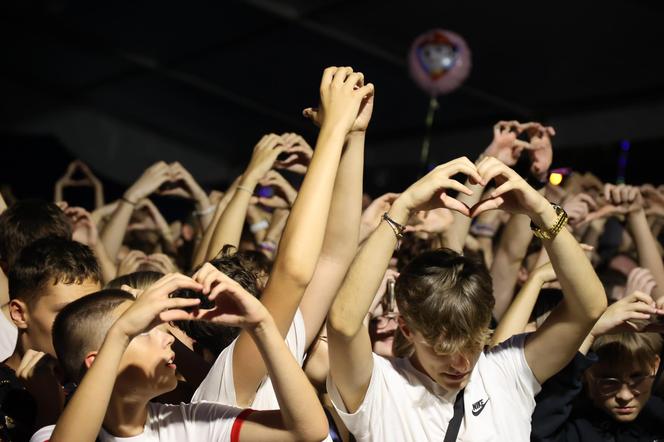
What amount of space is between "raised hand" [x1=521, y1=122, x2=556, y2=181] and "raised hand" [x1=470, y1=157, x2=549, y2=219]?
93 cm

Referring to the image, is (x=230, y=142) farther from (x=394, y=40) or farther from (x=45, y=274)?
(x=45, y=274)

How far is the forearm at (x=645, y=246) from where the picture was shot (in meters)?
3.19

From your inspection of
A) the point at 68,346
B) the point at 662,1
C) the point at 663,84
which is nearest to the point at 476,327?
the point at 68,346

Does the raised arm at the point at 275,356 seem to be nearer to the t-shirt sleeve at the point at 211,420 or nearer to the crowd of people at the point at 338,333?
the crowd of people at the point at 338,333

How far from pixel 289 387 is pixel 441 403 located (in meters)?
0.53

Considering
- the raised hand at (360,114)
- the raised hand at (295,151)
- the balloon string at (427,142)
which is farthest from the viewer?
the balloon string at (427,142)

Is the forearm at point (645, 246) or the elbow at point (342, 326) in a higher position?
the forearm at point (645, 246)

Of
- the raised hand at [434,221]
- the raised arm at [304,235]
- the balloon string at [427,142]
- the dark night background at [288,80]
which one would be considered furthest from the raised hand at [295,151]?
the balloon string at [427,142]

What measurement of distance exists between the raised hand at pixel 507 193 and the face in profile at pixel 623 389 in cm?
83

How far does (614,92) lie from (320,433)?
6.14 metres

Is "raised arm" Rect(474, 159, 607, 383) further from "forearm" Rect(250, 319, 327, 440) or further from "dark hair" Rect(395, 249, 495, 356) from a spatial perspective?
"forearm" Rect(250, 319, 327, 440)

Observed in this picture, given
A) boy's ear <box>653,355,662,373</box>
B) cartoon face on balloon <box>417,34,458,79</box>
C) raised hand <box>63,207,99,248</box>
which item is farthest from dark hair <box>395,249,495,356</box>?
cartoon face on balloon <box>417,34,458,79</box>

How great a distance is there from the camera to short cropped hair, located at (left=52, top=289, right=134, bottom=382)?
1834mm

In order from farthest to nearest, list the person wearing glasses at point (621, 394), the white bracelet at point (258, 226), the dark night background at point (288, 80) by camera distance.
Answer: the dark night background at point (288, 80) → the white bracelet at point (258, 226) → the person wearing glasses at point (621, 394)
